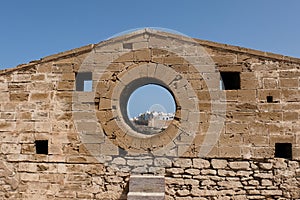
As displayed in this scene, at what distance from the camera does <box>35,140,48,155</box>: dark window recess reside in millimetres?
5944

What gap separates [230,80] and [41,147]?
4469 millimetres

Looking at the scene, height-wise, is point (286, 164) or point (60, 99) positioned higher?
point (60, 99)

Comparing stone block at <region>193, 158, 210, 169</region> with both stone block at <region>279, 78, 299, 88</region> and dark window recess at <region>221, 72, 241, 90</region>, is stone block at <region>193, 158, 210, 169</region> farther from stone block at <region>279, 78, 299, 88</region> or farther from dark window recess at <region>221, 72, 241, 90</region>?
stone block at <region>279, 78, 299, 88</region>

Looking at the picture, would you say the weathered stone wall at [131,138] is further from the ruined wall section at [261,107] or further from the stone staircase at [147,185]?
the stone staircase at [147,185]

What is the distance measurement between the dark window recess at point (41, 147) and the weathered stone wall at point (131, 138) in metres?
0.11

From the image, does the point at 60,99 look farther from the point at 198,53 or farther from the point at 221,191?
the point at 221,191

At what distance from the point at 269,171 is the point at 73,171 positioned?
3968 millimetres

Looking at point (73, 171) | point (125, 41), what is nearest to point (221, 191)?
point (73, 171)

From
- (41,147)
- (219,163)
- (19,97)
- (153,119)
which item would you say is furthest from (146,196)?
(153,119)

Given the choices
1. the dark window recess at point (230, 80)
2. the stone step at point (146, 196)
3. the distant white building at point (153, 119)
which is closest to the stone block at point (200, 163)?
the stone step at point (146, 196)

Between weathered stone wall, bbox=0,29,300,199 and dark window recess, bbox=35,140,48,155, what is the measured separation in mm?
107

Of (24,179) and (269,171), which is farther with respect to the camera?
(24,179)

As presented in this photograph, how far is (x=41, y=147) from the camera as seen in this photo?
600 centimetres

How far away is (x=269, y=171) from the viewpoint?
5.29 meters
